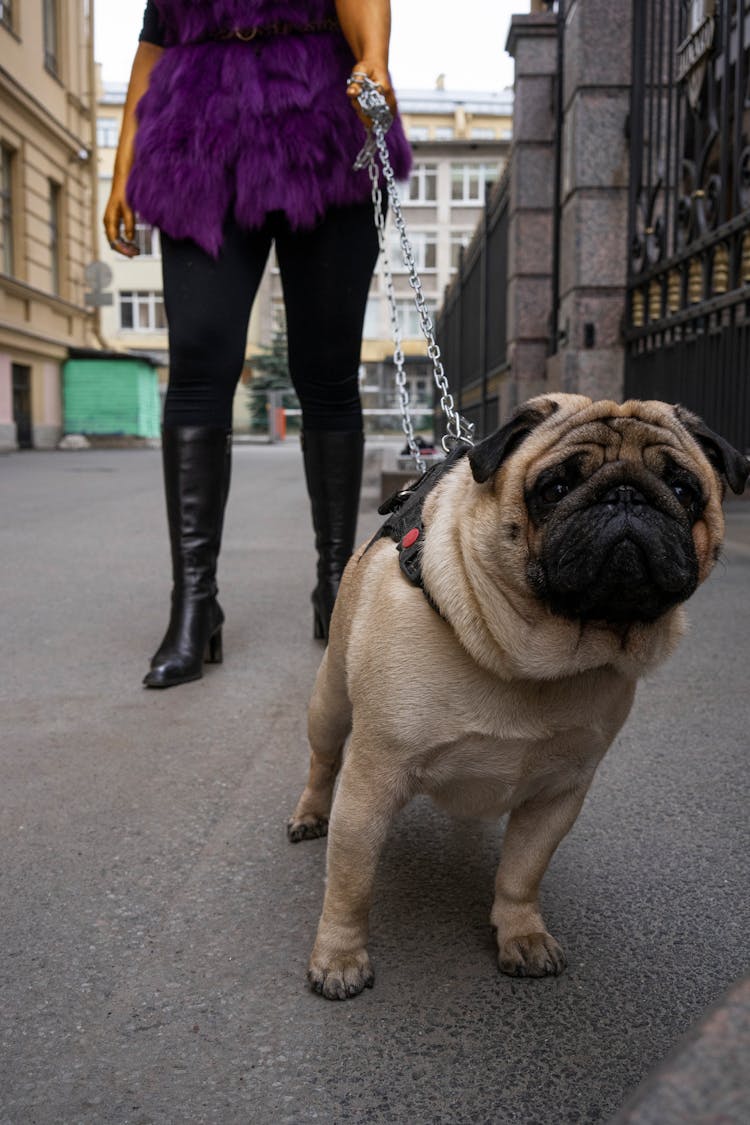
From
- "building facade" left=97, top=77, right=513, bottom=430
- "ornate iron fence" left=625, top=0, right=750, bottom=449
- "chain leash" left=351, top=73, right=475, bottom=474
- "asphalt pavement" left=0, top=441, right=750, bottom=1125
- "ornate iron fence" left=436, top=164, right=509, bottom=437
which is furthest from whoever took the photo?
"building facade" left=97, top=77, right=513, bottom=430

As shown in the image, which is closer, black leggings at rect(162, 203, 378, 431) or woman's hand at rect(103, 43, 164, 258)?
black leggings at rect(162, 203, 378, 431)

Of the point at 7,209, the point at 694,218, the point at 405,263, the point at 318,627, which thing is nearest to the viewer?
the point at 405,263

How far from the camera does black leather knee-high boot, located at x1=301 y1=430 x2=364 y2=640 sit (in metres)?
3.51

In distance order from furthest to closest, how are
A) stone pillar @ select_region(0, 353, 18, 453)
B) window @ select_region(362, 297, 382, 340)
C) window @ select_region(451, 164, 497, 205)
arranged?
1. window @ select_region(362, 297, 382, 340)
2. window @ select_region(451, 164, 497, 205)
3. stone pillar @ select_region(0, 353, 18, 453)

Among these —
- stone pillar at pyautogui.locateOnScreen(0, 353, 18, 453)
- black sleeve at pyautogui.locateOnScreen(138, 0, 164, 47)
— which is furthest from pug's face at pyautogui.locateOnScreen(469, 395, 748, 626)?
stone pillar at pyautogui.locateOnScreen(0, 353, 18, 453)

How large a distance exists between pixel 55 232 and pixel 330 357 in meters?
21.0

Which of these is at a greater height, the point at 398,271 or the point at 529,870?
the point at 398,271

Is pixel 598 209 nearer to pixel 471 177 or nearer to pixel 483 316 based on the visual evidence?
pixel 483 316

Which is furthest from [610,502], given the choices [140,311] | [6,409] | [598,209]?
[140,311]

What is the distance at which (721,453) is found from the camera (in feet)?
5.57

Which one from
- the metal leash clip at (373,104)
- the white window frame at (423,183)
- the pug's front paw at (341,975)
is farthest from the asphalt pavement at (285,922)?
the white window frame at (423,183)

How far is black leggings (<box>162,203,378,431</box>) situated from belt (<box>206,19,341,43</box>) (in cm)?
51

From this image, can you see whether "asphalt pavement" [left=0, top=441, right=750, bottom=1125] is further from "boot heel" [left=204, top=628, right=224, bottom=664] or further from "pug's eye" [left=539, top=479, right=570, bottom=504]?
"pug's eye" [left=539, top=479, right=570, bottom=504]

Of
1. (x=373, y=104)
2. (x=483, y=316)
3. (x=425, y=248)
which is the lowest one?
(x=373, y=104)
